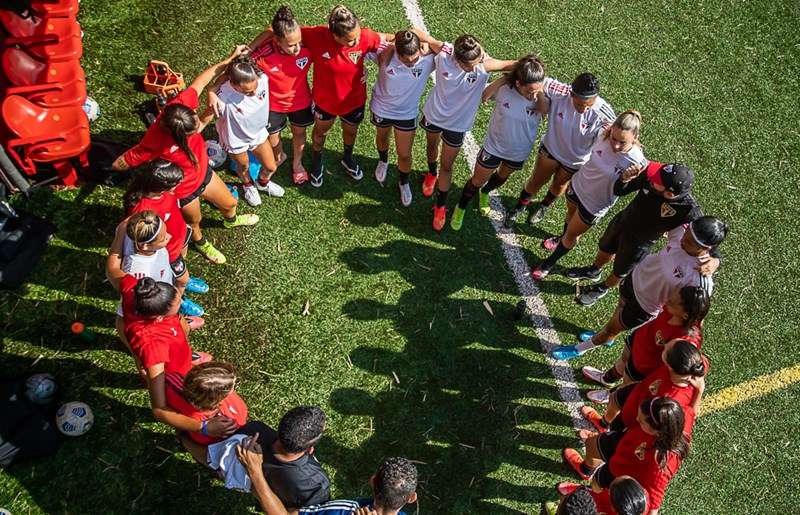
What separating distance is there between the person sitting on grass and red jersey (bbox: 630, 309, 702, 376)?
8.57ft

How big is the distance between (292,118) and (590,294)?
4.23 meters

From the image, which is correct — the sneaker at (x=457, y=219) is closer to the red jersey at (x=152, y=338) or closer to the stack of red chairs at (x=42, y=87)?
the red jersey at (x=152, y=338)

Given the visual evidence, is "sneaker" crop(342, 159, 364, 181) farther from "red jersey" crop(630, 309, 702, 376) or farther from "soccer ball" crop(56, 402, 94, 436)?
"soccer ball" crop(56, 402, 94, 436)

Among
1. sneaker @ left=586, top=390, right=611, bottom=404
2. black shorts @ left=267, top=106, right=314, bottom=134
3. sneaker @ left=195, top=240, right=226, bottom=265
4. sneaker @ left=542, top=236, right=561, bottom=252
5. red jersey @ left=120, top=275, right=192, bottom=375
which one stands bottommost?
sneaker @ left=586, top=390, right=611, bottom=404

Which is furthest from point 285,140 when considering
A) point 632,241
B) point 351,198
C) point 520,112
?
point 632,241

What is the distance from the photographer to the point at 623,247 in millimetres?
6742

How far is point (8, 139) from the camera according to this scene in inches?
258

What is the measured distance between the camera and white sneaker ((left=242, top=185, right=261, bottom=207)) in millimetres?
7480

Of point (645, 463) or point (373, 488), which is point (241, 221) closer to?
point (373, 488)

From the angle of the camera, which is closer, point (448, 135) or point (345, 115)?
point (448, 135)

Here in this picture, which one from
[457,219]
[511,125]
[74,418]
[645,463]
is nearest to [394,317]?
[457,219]

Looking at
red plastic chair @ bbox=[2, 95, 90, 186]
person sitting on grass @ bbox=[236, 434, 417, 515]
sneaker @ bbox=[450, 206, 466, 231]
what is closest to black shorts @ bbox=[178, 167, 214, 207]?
red plastic chair @ bbox=[2, 95, 90, 186]

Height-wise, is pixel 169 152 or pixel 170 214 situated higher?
pixel 169 152

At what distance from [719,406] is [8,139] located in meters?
8.53
